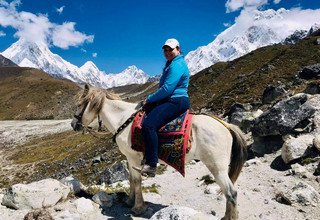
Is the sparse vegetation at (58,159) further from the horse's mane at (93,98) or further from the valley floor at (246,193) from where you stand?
the horse's mane at (93,98)

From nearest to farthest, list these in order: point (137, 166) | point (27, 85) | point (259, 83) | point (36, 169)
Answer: point (137, 166) < point (36, 169) < point (259, 83) < point (27, 85)

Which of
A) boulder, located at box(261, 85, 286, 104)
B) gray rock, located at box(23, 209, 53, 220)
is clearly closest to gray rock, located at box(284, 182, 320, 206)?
gray rock, located at box(23, 209, 53, 220)

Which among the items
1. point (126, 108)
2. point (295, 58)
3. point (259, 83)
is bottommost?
point (126, 108)

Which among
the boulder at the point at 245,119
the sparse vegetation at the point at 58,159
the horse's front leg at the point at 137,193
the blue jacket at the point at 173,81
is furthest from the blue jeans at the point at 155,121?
the sparse vegetation at the point at 58,159

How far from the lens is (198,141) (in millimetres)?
10117

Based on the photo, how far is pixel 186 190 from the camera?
1433 cm

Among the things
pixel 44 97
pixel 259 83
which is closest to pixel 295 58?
pixel 259 83

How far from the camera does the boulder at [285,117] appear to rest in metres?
17.5

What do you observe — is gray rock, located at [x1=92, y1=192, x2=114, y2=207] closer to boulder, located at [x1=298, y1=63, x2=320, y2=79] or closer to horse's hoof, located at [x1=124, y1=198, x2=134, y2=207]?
horse's hoof, located at [x1=124, y1=198, x2=134, y2=207]

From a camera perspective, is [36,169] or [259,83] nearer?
[36,169]

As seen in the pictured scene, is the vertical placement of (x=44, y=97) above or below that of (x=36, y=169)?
above

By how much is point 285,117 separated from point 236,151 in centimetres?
802

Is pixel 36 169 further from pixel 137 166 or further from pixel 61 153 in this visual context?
pixel 137 166

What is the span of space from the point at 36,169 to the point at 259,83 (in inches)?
1260
